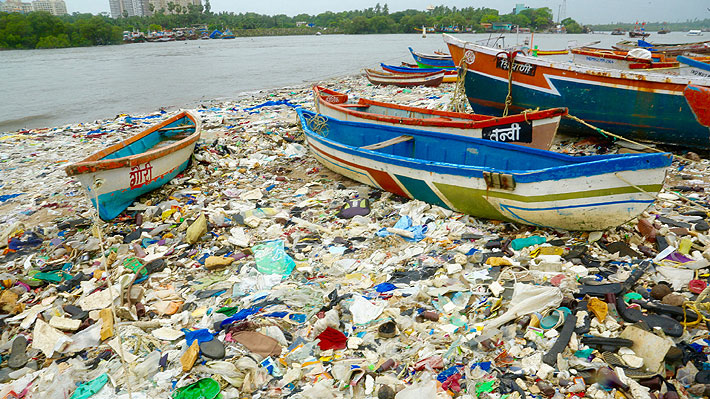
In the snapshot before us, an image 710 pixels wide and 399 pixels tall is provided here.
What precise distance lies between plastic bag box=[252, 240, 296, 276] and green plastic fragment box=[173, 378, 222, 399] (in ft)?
5.63

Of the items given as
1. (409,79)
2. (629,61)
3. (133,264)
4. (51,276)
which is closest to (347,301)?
(133,264)

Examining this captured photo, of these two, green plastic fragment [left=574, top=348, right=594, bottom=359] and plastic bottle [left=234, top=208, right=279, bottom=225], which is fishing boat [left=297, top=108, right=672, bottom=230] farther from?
green plastic fragment [left=574, top=348, right=594, bottom=359]

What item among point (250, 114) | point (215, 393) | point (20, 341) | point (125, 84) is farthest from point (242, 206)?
point (125, 84)

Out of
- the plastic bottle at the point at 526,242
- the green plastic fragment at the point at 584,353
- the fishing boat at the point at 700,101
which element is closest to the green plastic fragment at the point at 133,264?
the plastic bottle at the point at 526,242

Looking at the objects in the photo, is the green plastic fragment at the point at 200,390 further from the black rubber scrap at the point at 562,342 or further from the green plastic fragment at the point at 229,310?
the black rubber scrap at the point at 562,342

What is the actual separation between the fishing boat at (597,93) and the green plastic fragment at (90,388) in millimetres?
8821

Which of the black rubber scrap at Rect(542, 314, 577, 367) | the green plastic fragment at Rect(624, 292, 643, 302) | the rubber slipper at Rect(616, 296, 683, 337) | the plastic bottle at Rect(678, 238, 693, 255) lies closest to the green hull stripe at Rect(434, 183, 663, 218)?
the plastic bottle at Rect(678, 238, 693, 255)

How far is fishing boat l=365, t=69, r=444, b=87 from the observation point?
18.8m

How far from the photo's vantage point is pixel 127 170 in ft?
21.4

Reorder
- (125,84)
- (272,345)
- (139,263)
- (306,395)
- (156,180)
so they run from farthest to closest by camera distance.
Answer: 1. (125,84)
2. (156,180)
3. (139,263)
4. (272,345)
5. (306,395)

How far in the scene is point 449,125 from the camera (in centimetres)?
696

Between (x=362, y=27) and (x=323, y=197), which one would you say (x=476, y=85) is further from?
(x=362, y=27)

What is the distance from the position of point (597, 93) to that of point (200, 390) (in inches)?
334

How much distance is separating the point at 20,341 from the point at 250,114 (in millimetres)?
11114
